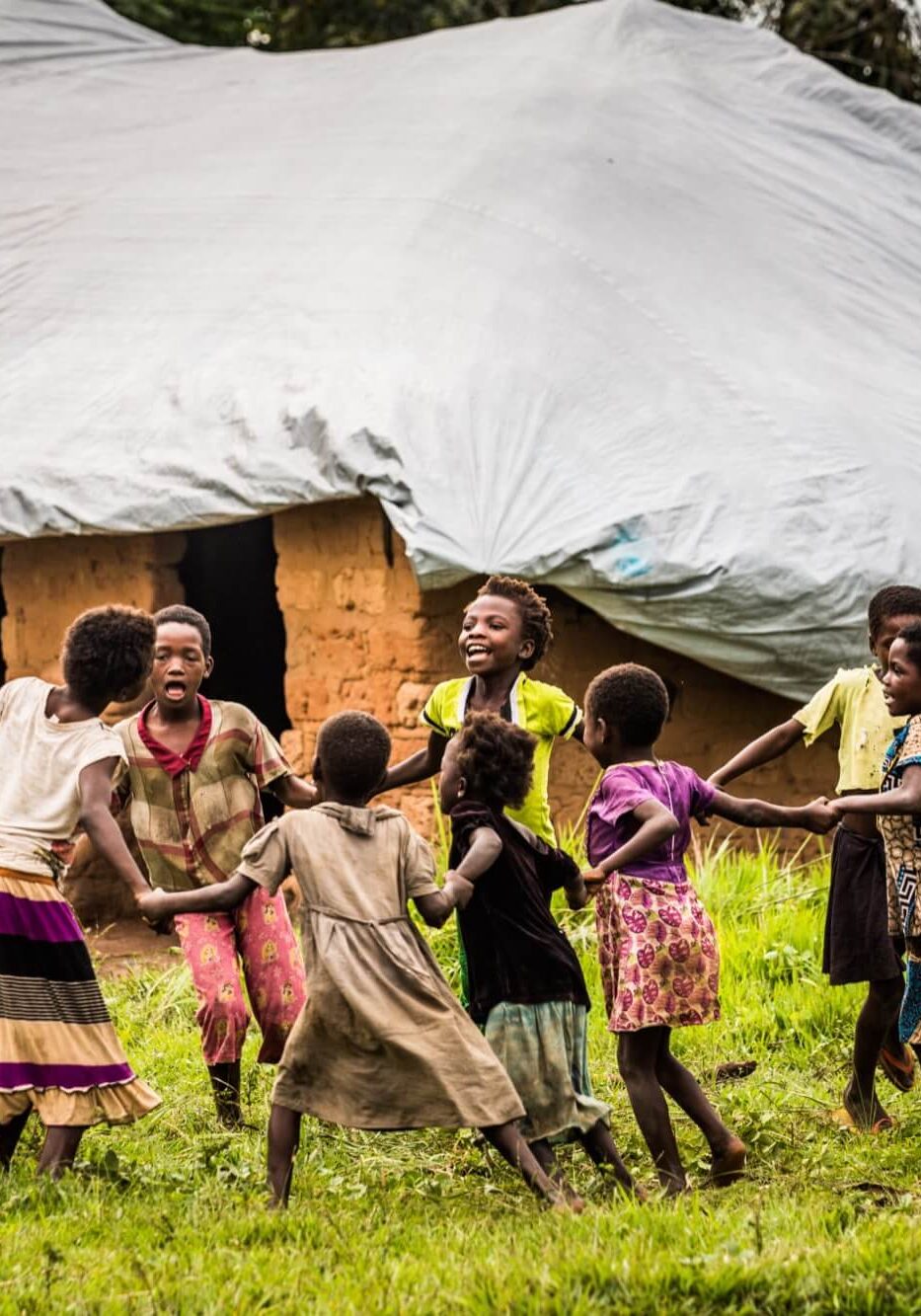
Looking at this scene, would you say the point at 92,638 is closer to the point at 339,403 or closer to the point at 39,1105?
the point at 39,1105

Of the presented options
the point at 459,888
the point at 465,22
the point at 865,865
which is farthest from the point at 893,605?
the point at 465,22

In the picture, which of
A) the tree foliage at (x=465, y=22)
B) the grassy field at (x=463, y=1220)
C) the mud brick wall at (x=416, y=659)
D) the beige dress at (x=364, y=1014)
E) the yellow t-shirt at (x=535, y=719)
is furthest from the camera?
the tree foliage at (x=465, y=22)

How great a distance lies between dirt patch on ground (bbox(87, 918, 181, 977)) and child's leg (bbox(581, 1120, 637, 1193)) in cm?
333

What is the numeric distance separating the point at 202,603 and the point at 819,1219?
8.75 meters

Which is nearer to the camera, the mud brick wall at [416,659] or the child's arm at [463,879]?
the child's arm at [463,879]

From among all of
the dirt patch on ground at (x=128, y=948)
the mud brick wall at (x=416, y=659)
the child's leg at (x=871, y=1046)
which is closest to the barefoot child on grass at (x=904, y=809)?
the child's leg at (x=871, y=1046)

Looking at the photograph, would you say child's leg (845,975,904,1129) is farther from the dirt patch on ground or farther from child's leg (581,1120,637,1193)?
the dirt patch on ground

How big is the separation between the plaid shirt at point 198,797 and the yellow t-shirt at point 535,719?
0.47m

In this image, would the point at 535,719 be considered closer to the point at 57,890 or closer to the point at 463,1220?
the point at 57,890

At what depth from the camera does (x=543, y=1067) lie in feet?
14.5

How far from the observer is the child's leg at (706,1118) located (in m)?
4.51

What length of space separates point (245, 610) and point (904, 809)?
8.26 m

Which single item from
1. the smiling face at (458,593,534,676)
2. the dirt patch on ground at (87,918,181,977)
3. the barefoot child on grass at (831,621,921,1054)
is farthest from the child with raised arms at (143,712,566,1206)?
the dirt patch on ground at (87,918,181,977)

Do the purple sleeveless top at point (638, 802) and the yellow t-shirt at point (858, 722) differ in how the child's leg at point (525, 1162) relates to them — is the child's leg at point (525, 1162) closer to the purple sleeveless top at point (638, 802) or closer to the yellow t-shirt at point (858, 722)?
the purple sleeveless top at point (638, 802)
